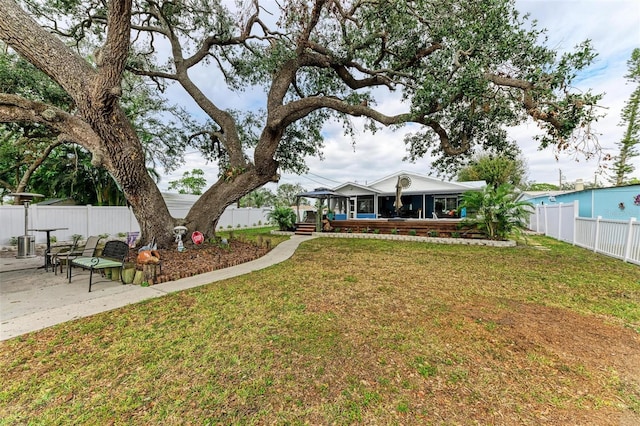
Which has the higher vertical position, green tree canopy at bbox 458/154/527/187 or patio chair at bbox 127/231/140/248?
green tree canopy at bbox 458/154/527/187

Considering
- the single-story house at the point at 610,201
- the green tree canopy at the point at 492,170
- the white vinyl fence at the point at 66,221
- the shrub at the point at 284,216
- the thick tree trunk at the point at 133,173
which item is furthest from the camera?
the green tree canopy at the point at 492,170

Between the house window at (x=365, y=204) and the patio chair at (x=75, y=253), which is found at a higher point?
the house window at (x=365, y=204)

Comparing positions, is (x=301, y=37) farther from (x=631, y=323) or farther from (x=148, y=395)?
(x=631, y=323)

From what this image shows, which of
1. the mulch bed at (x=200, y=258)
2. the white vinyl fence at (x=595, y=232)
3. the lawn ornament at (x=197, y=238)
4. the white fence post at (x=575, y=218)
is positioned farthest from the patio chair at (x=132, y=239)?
the white fence post at (x=575, y=218)

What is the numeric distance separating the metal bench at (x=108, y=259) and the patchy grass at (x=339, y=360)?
1683mm

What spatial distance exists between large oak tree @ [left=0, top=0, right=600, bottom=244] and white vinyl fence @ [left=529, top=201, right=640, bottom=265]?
396 cm

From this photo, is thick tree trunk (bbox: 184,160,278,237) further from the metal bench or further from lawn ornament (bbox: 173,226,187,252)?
the metal bench

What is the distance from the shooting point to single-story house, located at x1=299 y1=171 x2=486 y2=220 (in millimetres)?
19594

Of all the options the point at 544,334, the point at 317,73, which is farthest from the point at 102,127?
the point at 544,334

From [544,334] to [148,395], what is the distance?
4352mm

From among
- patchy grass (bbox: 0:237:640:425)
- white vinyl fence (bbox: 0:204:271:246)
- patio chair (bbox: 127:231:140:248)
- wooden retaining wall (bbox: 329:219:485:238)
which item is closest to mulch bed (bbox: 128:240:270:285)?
patio chair (bbox: 127:231:140:248)

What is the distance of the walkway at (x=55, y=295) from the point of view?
3602 mm

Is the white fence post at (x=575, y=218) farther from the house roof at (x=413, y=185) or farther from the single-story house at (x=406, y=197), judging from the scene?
the house roof at (x=413, y=185)

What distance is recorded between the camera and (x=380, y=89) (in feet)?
34.6
